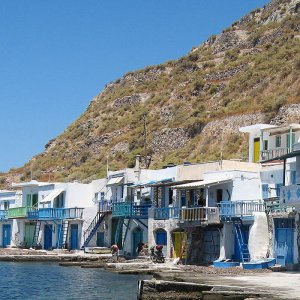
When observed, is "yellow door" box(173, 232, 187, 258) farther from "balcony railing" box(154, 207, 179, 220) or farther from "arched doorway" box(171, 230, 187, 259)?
"balcony railing" box(154, 207, 179, 220)

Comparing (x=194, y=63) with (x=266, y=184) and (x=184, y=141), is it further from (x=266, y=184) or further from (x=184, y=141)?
(x=266, y=184)

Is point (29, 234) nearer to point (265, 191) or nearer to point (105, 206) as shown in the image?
point (105, 206)

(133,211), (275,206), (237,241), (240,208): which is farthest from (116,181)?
(275,206)

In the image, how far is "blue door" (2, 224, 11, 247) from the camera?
7306 cm

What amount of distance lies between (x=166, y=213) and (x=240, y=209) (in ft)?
25.9

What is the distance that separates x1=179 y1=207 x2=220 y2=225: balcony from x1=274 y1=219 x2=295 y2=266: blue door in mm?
4716

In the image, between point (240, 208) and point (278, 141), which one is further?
point (278, 141)

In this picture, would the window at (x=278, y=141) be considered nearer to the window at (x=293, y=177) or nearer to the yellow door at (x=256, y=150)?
the yellow door at (x=256, y=150)

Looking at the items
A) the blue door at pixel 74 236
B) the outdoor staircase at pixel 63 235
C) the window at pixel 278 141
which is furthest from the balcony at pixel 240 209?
the outdoor staircase at pixel 63 235

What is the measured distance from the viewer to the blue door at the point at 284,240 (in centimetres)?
4094

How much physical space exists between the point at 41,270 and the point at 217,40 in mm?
93981

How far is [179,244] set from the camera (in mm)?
50062

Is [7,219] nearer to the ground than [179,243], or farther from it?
farther from it

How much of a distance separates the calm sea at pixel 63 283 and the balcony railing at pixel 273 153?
45.2 ft
